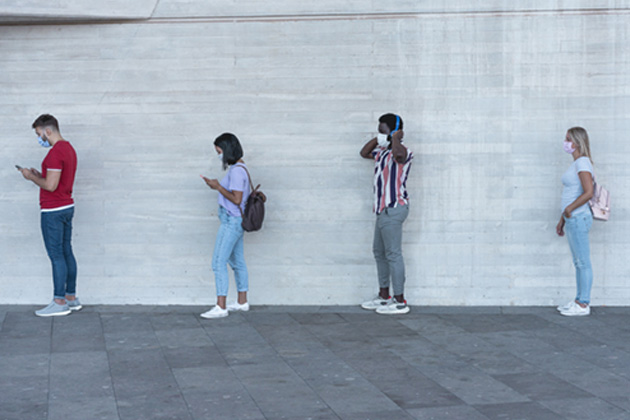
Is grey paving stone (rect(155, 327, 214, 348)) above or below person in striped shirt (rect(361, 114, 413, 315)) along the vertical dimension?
below

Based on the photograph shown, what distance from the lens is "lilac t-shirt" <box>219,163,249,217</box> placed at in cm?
727

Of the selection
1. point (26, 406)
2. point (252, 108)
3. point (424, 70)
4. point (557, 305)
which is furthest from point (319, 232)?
point (26, 406)

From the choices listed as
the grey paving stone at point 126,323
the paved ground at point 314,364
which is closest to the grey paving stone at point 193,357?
the paved ground at point 314,364

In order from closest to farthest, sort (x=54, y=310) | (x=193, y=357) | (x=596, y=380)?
(x=596, y=380) < (x=193, y=357) < (x=54, y=310)

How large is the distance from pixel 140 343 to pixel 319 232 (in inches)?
91.4

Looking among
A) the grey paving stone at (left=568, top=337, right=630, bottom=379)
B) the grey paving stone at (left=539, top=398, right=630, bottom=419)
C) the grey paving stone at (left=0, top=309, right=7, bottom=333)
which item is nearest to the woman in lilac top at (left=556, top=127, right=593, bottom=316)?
the grey paving stone at (left=568, top=337, right=630, bottom=379)

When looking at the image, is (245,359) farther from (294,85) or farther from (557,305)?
(557,305)

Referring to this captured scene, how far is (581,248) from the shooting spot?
24.3ft

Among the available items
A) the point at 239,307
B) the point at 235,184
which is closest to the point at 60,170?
the point at 235,184

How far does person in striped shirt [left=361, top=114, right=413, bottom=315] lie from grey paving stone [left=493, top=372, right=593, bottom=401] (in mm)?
2223

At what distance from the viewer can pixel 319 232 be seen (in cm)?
803

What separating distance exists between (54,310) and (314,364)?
305 cm

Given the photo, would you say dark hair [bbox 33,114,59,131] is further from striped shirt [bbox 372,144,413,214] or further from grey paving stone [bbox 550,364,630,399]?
grey paving stone [bbox 550,364,630,399]

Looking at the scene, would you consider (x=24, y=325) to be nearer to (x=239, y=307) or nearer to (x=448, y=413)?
(x=239, y=307)
